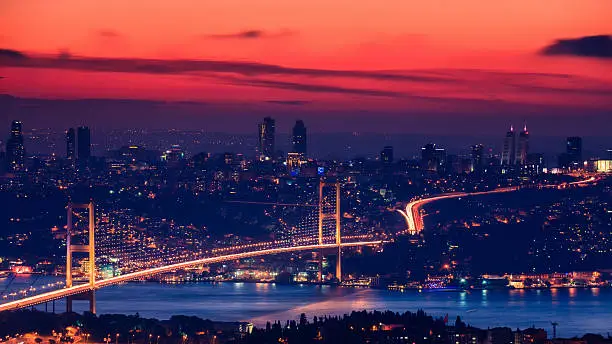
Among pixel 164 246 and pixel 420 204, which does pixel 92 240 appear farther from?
pixel 420 204

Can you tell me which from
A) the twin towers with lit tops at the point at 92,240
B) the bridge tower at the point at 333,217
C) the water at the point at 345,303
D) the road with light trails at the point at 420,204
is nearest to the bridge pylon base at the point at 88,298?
the twin towers with lit tops at the point at 92,240

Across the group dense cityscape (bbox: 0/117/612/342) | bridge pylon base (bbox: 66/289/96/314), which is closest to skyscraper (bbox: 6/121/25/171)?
dense cityscape (bbox: 0/117/612/342)

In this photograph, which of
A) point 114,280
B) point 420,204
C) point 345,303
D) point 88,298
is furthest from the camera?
point 420,204

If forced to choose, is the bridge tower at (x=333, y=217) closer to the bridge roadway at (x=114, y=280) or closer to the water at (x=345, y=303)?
the bridge roadway at (x=114, y=280)

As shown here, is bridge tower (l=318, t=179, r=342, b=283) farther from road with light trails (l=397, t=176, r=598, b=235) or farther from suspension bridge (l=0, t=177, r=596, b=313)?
road with light trails (l=397, t=176, r=598, b=235)

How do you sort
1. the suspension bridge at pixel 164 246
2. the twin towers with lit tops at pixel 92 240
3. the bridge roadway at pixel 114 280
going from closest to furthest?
A: the bridge roadway at pixel 114 280
the twin towers with lit tops at pixel 92 240
the suspension bridge at pixel 164 246

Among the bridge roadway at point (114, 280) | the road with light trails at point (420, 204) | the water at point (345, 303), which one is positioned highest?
the road with light trails at point (420, 204)

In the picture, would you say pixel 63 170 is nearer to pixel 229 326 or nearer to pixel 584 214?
pixel 584 214

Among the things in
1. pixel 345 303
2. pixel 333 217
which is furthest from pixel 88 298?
pixel 333 217

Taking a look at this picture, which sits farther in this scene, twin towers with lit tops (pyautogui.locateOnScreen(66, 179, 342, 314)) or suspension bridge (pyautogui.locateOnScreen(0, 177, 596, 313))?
suspension bridge (pyautogui.locateOnScreen(0, 177, 596, 313))
